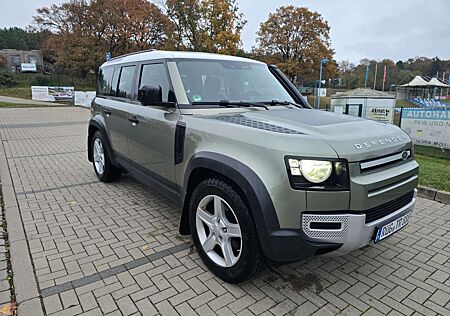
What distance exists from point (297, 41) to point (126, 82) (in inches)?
1592

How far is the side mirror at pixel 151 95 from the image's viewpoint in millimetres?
3096

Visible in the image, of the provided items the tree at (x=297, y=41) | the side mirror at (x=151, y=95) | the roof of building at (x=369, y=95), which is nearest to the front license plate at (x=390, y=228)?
the side mirror at (x=151, y=95)

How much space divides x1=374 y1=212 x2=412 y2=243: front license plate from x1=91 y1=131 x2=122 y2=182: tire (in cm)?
409

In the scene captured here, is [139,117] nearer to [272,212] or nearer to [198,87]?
[198,87]

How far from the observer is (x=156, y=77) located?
3631mm

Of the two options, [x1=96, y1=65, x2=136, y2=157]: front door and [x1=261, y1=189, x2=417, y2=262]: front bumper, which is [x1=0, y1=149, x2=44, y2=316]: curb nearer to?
[x1=96, y1=65, x2=136, y2=157]: front door

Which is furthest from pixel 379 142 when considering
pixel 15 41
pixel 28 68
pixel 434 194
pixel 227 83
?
pixel 15 41

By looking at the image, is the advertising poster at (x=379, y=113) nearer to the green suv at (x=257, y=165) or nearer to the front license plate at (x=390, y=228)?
the green suv at (x=257, y=165)

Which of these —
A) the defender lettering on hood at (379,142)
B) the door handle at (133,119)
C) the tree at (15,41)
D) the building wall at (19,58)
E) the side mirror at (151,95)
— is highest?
the tree at (15,41)

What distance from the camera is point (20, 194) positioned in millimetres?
4957

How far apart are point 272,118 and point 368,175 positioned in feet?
3.13

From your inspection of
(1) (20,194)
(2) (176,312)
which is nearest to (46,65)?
(1) (20,194)

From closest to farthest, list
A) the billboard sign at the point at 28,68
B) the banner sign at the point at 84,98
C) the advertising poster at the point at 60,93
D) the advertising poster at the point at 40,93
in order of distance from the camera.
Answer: the banner sign at the point at 84,98 < the advertising poster at the point at 60,93 < the advertising poster at the point at 40,93 < the billboard sign at the point at 28,68

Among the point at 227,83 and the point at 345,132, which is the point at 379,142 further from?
the point at 227,83
